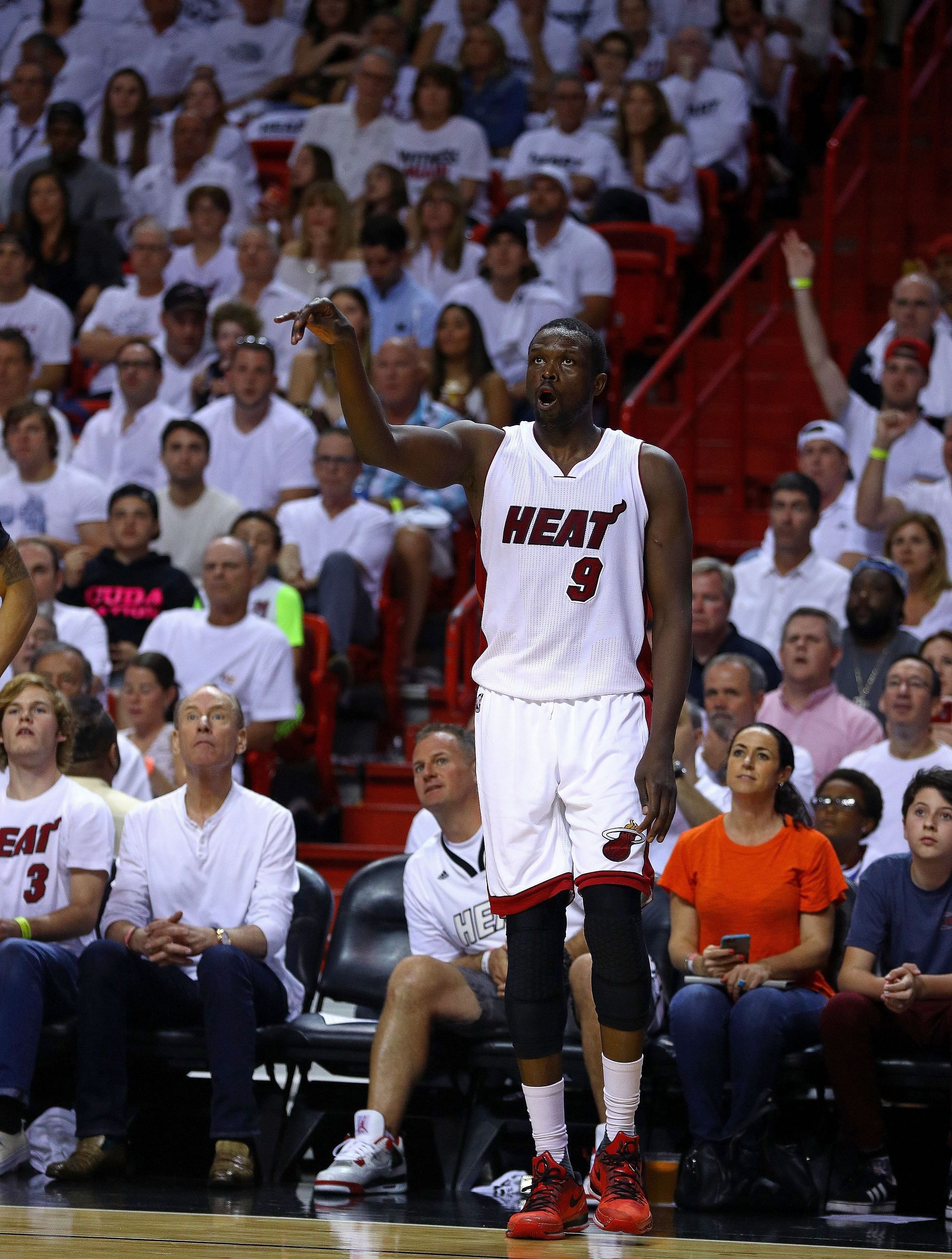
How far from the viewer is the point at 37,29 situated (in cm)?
1314

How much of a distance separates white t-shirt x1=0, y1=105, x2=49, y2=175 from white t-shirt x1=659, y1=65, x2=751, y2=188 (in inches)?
158

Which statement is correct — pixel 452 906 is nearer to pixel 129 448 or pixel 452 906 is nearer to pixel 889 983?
pixel 889 983

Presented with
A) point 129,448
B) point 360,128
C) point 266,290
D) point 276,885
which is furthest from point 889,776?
point 360,128

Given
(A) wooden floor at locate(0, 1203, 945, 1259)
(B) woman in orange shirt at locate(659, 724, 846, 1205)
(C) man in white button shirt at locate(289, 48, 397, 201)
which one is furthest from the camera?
(C) man in white button shirt at locate(289, 48, 397, 201)

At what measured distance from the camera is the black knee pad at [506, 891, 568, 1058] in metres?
3.96

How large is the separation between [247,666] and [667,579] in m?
3.71

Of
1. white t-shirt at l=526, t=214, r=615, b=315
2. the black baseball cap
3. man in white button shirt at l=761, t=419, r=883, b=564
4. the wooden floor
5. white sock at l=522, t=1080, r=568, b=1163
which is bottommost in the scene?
the wooden floor

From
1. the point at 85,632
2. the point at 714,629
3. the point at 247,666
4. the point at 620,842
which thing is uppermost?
the point at 714,629

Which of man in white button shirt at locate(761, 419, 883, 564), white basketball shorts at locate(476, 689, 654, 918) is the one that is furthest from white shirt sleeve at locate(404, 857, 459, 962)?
man in white button shirt at locate(761, 419, 883, 564)

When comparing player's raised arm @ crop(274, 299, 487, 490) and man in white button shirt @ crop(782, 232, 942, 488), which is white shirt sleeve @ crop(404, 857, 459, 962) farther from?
man in white button shirt @ crop(782, 232, 942, 488)

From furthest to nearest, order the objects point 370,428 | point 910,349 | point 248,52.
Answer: point 248,52 → point 910,349 → point 370,428

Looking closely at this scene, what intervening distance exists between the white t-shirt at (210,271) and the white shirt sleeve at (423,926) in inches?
226

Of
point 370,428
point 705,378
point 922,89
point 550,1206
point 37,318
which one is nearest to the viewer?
point 370,428

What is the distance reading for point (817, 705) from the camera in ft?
22.8
